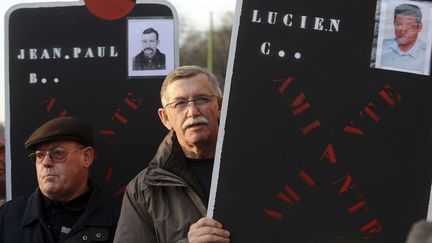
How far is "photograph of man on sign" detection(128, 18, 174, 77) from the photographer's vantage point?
3.76 metres

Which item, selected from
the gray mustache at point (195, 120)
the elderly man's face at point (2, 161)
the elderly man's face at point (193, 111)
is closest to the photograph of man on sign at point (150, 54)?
the elderly man's face at point (193, 111)

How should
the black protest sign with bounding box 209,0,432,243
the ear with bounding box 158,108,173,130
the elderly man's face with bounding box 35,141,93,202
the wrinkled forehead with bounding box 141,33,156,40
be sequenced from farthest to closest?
the wrinkled forehead with bounding box 141,33,156,40 < the elderly man's face with bounding box 35,141,93,202 < the ear with bounding box 158,108,173,130 < the black protest sign with bounding box 209,0,432,243

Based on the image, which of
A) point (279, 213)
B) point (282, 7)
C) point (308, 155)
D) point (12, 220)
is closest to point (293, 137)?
point (308, 155)

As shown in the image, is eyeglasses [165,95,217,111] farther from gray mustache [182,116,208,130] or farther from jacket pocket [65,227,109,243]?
jacket pocket [65,227,109,243]

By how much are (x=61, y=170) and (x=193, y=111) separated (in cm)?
68

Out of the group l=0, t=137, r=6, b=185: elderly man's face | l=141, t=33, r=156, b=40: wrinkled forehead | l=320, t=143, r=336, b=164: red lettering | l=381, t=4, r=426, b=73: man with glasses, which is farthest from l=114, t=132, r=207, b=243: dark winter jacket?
l=0, t=137, r=6, b=185: elderly man's face

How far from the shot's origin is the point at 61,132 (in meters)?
3.48

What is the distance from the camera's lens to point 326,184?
2.86 meters

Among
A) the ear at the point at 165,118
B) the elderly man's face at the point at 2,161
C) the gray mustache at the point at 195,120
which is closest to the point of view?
the gray mustache at the point at 195,120

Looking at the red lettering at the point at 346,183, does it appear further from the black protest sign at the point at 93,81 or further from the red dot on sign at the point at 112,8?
the red dot on sign at the point at 112,8

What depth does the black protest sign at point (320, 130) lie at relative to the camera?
2.83m

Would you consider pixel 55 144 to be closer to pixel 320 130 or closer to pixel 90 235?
pixel 90 235

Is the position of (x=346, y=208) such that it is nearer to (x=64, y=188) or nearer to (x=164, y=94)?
(x=164, y=94)

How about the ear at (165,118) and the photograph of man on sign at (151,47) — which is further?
the photograph of man on sign at (151,47)
